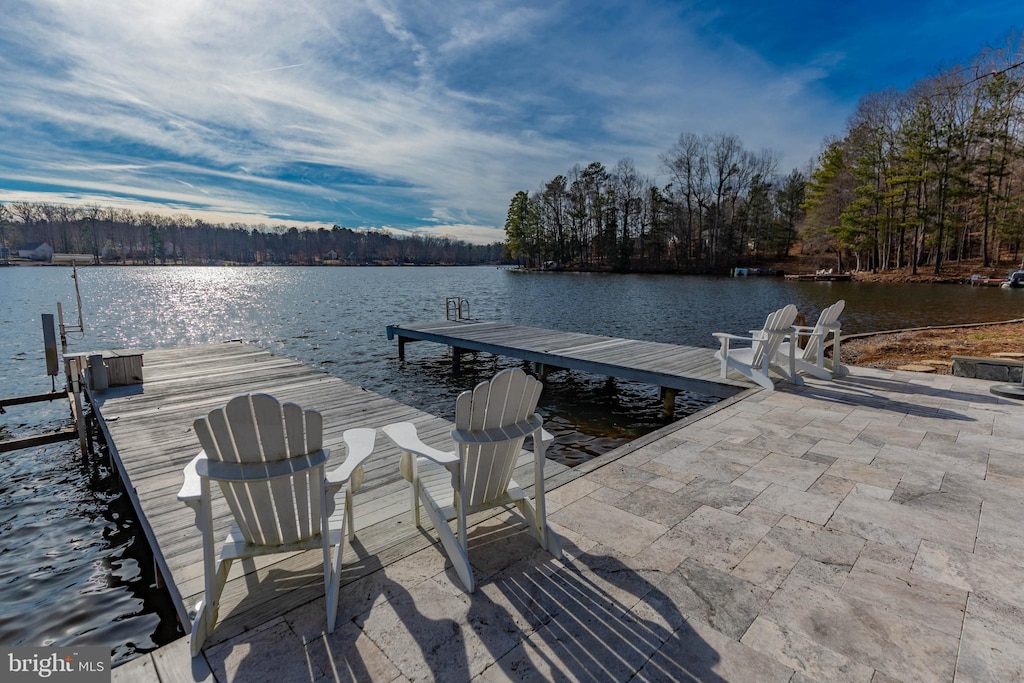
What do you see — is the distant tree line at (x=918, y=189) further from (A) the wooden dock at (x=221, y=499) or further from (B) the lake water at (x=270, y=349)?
(A) the wooden dock at (x=221, y=499)

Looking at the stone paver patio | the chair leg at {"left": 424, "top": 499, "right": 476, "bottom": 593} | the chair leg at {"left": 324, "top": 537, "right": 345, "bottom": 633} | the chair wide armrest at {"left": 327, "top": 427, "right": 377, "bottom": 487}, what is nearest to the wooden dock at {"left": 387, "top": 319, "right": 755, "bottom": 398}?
the stone paver patio

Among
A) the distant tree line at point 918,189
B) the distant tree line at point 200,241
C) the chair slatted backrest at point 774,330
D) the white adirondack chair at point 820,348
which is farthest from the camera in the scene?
the distant tree line at point 200,241

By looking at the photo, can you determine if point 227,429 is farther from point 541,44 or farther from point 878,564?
point 541,44

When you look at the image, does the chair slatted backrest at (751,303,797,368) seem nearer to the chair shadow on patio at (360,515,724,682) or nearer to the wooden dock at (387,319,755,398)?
the wooden dock at (387,319,755,398)

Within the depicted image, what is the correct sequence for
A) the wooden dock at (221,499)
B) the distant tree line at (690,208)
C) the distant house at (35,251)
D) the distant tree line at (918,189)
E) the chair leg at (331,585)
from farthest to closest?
the distant house at (35,251) < the distant tree line at (690,208) < the distant tree line at (918,189) < the wooden dock at (221,499) < the chair leg at (331,585)

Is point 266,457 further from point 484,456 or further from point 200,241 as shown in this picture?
point 200,241

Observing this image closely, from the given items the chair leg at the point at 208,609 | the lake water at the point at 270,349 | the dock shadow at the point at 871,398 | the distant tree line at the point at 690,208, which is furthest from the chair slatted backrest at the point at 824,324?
the distant tree line at the point at 690,208

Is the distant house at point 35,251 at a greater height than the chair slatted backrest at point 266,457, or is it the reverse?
the distant house at point 35,251

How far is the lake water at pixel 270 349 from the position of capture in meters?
3.24

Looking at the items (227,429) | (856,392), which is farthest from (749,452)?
(227,429)

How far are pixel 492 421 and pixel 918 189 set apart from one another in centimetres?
3894

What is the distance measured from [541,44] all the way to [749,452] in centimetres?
1135

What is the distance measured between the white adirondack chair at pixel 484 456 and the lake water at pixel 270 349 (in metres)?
2.07

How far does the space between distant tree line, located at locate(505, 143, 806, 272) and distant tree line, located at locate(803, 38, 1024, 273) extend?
657cm
